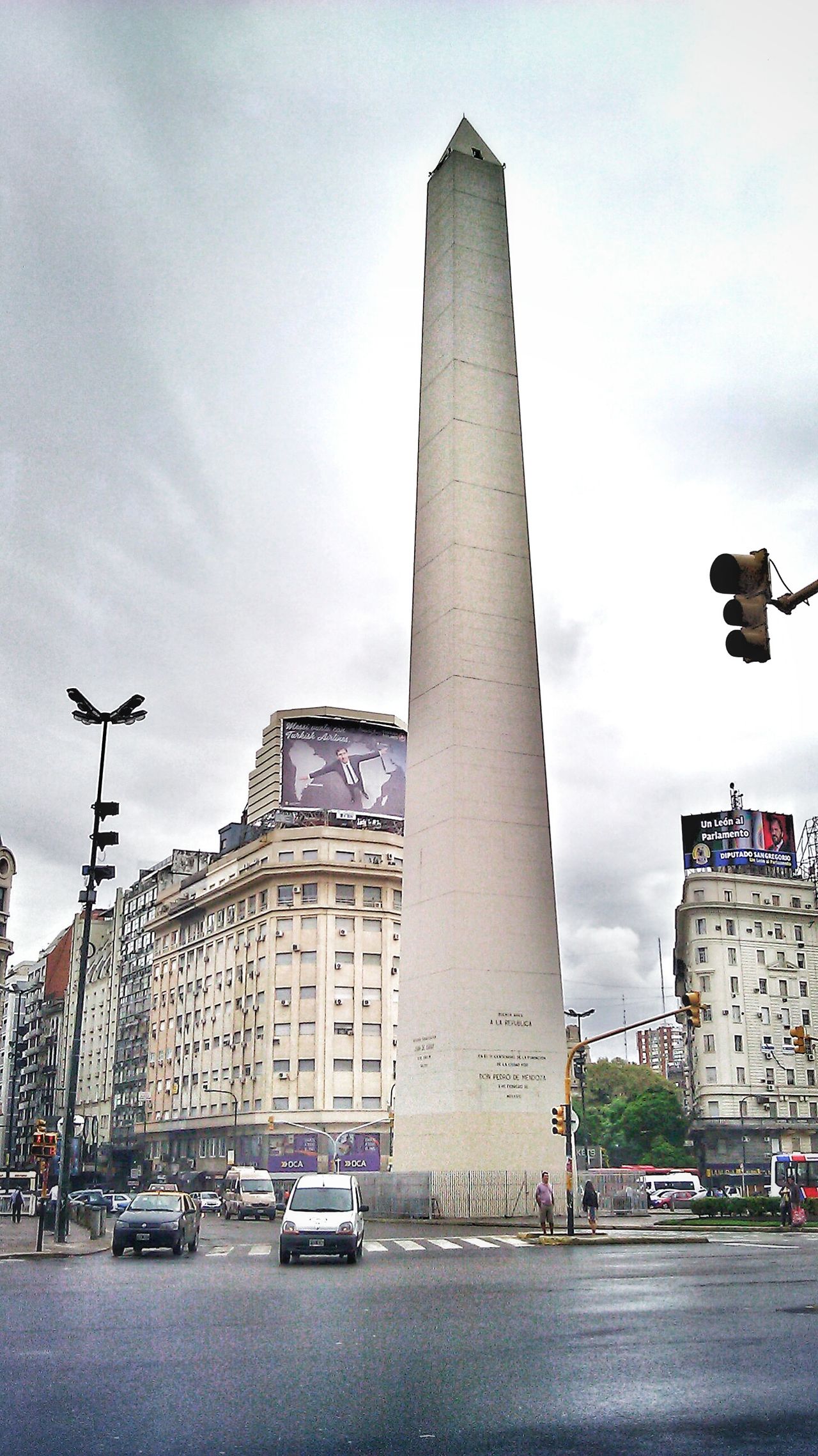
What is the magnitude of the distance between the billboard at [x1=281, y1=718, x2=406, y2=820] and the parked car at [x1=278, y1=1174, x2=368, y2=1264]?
2717 inches

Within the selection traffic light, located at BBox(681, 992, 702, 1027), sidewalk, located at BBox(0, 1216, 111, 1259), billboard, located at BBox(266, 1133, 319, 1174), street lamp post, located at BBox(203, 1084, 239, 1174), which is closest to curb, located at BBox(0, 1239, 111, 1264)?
sidewalk, located at BBox(0, 1216, 111, 1259)

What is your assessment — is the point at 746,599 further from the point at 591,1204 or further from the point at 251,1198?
the point at 251,1198

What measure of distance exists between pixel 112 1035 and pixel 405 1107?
87.0 m

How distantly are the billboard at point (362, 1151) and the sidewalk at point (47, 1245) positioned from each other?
1549 inches

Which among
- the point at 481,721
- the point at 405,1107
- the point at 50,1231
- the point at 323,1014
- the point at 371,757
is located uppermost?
the point at 371,757

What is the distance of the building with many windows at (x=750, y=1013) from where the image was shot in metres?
90.6

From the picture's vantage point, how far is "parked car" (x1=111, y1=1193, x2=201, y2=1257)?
25906 millimetres

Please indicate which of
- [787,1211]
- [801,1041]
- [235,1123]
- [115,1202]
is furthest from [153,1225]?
[235,1123]

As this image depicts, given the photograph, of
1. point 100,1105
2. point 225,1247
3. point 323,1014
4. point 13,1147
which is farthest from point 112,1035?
point 225,1247

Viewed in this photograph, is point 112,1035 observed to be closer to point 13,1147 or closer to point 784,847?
point 13,1147

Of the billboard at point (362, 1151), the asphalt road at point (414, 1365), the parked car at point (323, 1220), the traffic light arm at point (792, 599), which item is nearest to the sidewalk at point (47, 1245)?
the parked car at point (323, 1220)

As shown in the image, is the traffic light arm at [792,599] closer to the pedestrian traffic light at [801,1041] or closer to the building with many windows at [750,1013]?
the pedestrian traffic light at [801,1041]

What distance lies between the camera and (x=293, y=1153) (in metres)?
80.3

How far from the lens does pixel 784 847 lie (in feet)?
324
